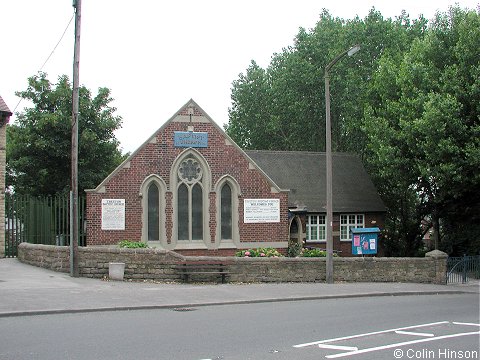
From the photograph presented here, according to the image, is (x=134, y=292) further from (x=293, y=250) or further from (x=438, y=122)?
(x=438, y=122)

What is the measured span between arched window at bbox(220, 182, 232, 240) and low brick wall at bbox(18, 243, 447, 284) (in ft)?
19.7

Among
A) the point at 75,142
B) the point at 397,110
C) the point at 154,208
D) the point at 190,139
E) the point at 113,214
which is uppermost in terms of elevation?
the point at 397,110

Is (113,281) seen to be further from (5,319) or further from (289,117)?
(289,117)

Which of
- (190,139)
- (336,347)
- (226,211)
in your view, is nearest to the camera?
(336,347)

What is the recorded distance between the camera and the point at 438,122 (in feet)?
80.4

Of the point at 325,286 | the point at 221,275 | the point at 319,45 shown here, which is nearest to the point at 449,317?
the point at 325,286

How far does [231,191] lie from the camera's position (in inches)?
1043

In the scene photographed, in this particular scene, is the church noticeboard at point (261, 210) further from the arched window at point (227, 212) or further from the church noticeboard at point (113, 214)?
the church noticeboard at point (113, 214)

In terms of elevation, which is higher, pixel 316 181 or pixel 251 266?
pixel 316 181

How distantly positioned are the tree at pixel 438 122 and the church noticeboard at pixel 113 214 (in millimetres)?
12066

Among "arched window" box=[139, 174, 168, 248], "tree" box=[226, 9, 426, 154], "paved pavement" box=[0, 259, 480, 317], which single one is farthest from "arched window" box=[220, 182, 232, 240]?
"tree" box=[226, 9, 426, 154]

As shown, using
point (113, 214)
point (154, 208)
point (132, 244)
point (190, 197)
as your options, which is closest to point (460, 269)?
point (190, 197)

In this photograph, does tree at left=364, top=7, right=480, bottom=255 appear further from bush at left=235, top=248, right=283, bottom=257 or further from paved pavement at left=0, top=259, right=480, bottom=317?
bush at left=235, top=248, right=283, bottom=257

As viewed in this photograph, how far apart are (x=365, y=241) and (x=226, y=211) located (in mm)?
6262
